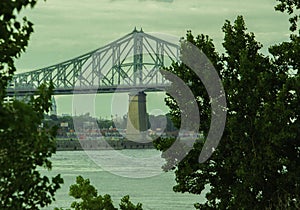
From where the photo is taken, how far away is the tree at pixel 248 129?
1008 cm

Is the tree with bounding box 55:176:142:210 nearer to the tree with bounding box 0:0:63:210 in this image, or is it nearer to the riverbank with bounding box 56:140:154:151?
the tree with bounding box 0:0:63:210

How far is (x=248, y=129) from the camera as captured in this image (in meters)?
10.6

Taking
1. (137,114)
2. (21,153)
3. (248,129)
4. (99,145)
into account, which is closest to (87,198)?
(248,129)

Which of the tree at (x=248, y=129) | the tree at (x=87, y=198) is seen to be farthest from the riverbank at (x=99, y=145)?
the tree at (x=87, y=198)

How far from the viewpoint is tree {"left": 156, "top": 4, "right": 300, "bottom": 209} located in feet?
33.1

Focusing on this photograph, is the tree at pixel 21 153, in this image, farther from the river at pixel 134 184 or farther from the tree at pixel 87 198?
the river at pixel 134 184

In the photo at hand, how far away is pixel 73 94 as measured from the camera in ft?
168

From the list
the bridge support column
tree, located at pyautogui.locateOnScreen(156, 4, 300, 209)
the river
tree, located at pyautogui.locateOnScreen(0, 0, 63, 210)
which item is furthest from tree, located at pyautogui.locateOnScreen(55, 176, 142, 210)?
the bridge support column

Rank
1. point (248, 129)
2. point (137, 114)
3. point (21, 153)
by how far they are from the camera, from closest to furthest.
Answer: point (21, 153)
point (248, 129)
point (137, 114)

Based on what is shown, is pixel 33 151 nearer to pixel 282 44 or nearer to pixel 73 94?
pixel 282 44

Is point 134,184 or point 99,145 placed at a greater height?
point 99,145

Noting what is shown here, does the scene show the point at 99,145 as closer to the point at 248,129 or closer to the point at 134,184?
the point at 134,184

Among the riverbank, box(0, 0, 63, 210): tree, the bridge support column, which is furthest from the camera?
the riverbank

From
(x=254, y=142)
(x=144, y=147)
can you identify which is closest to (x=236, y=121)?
(x=254, y=142)
